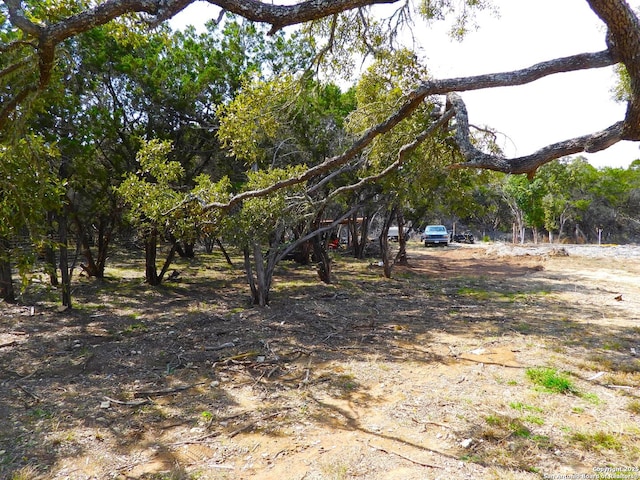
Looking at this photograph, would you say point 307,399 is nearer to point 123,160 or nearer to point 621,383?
point 621,383

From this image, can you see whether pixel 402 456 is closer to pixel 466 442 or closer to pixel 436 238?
pixel 466 442

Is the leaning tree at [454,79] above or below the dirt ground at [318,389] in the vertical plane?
above

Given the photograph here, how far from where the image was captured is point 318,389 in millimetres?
5414

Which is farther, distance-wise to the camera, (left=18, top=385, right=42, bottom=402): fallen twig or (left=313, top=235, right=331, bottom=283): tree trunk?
(left=313, top=235, right=331, bottom=283): tree trunk

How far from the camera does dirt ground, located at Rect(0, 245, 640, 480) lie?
3.74m

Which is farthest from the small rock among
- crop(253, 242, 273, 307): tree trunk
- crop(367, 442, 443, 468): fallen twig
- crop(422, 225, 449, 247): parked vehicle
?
crop(422, 225, 449, 247): parked vehicle

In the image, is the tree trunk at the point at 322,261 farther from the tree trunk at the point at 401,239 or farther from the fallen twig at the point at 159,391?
the fallen twig at the point at 159,391

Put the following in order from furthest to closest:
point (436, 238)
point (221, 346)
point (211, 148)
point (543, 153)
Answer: point (436, 238), point (211, 148), point (221, 346), point (543, 153)

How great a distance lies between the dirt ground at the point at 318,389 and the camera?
12.3 feet

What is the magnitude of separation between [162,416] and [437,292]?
31.9ft

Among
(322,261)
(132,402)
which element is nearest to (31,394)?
(132,402)

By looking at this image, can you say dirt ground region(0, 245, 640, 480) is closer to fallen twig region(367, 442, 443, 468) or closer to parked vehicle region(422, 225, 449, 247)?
fallen twig region(367, 442, 443, 468)

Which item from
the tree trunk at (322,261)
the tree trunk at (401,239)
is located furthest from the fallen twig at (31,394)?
the tree trunk at (401,239)

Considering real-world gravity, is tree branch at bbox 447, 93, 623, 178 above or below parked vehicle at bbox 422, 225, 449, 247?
above
